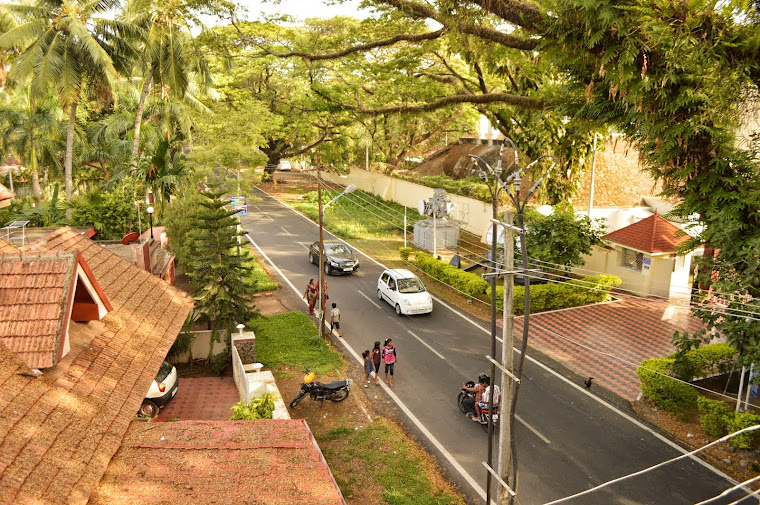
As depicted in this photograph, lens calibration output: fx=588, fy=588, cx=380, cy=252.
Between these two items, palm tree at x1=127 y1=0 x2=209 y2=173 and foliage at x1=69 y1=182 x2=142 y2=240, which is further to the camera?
palm tree at x1=127 y1=0 x2=209 y2=173

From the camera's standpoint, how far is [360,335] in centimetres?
2109

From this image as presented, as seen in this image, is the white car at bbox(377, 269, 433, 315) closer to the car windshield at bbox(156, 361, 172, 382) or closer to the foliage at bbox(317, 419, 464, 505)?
the foliage at bbox(317, 419, 464, 505)

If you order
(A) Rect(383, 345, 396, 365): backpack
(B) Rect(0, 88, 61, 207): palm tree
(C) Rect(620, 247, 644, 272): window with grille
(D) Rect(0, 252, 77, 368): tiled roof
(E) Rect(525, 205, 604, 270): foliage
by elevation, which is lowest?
(A) Rect(383, 345, 396, 365): backpack

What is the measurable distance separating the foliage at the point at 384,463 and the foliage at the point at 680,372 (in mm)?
6662

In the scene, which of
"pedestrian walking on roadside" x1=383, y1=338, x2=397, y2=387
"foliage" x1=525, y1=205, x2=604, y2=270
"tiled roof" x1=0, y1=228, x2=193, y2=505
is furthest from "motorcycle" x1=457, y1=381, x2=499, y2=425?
"foliage" x1=525, y1=205, x2=604, y2=270

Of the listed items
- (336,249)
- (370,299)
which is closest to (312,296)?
(370,299)

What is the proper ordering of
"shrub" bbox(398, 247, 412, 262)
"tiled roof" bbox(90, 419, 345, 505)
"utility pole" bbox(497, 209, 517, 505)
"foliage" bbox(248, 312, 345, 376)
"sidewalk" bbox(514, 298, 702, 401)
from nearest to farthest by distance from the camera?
"tiled roof" bbox(90, 419, 345, 505) → "utility pole" bbox(497, 209, 517, 505) → "sidewalk" bbox(514, 298, 702, 401) → "foliage" bbox(248, 312, 345, 376) → "shrub" bbox(398, 247, 412, 262)

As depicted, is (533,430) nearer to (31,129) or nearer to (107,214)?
(107,214)

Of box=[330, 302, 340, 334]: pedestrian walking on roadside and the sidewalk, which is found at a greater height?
box=[330, 302, 340, 334]: pedestrian walking on roadside

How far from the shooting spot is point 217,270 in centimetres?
1778

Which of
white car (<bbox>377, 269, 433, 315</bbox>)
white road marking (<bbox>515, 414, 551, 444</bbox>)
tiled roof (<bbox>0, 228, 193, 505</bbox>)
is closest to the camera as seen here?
tiled roof (<bbox>0, 228, 193, 505</bbox>)

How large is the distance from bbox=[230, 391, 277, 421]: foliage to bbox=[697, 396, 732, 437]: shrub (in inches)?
399

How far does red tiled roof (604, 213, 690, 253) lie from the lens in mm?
23688

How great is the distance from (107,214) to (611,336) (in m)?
20.8
